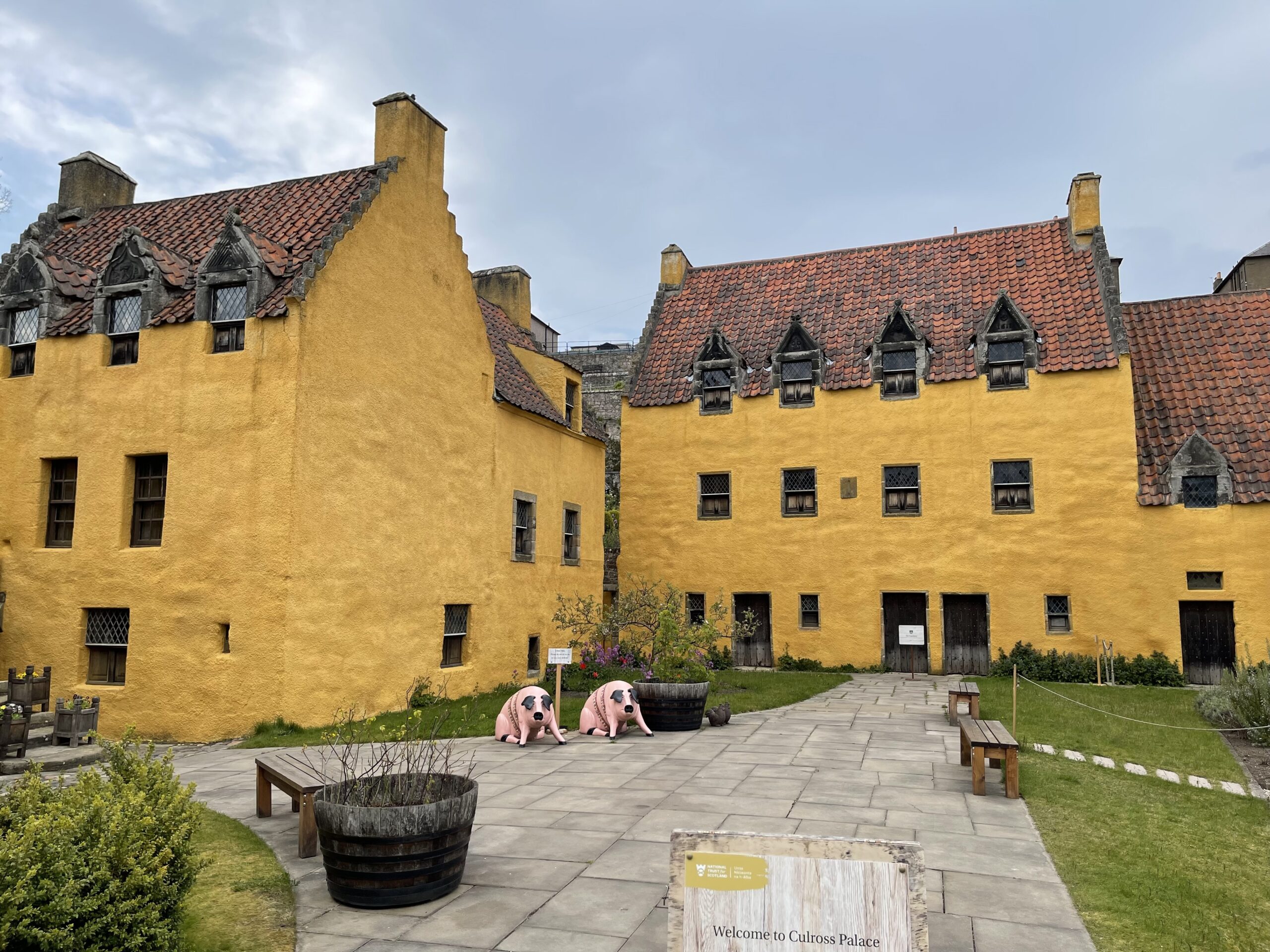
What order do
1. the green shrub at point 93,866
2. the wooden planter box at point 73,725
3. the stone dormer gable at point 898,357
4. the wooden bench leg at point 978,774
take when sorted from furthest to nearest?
the stone dormer gable at point 898,357 → the wooden planter box at point 73,725 → the wooden bench leg at point 978,774 → the green shrub at point 93,866

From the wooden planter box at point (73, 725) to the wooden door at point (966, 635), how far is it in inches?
741

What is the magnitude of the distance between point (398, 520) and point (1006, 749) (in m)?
10.6

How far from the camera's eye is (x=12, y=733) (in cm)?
1058

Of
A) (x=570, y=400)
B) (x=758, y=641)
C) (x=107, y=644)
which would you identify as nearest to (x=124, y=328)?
(x=107, y=644)

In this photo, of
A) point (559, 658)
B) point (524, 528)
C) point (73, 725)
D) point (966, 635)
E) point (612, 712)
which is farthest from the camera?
point (966, 635)

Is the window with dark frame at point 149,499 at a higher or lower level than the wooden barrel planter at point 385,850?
higher

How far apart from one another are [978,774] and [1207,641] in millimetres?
15841

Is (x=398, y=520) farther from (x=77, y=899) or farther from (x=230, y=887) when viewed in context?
(x=77, y=899)

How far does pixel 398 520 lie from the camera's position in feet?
51.1

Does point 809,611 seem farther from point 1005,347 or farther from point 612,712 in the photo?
point 612,712

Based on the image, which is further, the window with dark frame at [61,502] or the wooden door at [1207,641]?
the wooden door at [1207,641]

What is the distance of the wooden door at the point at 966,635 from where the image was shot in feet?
73.9

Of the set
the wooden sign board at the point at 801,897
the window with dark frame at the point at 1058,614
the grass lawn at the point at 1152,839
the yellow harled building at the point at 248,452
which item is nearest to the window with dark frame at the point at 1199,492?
the window with dark frame at the point at 1058,614

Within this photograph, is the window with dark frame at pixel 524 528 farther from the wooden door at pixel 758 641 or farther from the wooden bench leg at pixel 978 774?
the wooden bench leg at pixel 978 774
